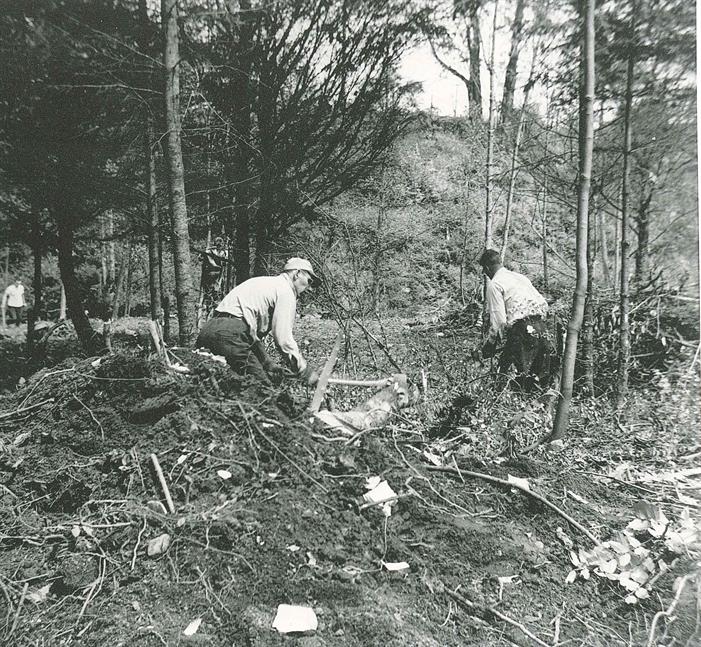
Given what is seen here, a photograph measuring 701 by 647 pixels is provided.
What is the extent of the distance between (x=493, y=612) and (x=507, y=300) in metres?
2.69

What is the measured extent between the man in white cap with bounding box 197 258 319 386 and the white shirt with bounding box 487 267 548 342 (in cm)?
155

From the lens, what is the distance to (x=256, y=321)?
13.5 feet

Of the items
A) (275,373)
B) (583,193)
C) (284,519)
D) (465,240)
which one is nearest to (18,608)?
(284,519)

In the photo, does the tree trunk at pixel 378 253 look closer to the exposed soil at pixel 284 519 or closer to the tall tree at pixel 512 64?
the tall tree at pixel 512 64

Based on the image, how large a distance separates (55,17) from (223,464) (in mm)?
5467

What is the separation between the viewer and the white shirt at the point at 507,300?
170 inches

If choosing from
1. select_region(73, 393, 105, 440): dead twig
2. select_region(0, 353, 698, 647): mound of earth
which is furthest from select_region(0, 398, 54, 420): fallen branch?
select_region(73, 393, 105, 440): dead twig

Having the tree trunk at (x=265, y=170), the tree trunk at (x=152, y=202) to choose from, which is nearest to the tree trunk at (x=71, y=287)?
the tree trunk at (x=152, y=202)

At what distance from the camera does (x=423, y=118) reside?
352 inches

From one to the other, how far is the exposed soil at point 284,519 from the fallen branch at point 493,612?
0.6 inches

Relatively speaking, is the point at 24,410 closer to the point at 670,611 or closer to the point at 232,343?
the point at 232,343

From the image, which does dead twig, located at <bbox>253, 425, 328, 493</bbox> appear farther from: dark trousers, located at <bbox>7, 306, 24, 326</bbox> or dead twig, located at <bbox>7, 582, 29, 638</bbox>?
dark trousers, located at <bbox>7, 306, 24, 326</bbox>

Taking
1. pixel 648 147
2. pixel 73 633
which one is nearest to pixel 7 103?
pixel 73 633

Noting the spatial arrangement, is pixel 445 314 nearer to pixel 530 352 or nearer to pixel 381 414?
pixel 530 352
